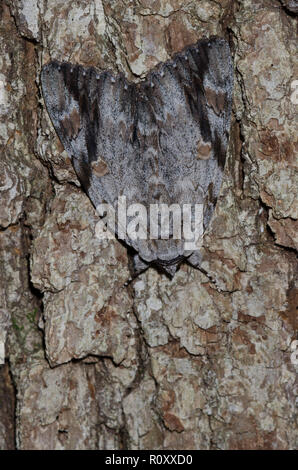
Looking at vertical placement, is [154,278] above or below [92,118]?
below

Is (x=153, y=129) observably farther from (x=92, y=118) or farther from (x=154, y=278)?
(x=154, y=278)

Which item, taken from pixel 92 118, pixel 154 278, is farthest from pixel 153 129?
pixel 154 278

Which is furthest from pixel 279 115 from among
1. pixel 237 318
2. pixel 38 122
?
pixel 38 122

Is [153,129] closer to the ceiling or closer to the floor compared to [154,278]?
closer to the ceiling
